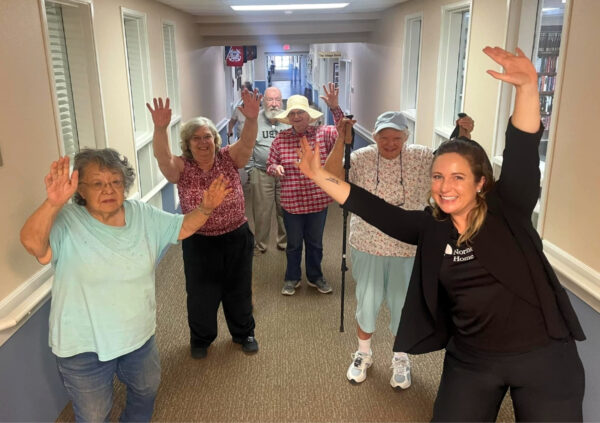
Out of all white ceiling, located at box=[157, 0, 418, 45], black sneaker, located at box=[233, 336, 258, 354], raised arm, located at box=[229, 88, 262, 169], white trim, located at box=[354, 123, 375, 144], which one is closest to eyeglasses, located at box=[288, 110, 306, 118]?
raised arm, located at box=[229, 88, 262, 169]

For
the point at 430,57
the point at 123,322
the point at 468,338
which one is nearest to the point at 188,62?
the point at 430,57

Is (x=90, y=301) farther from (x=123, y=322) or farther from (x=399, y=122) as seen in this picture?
(x=399, y=122)

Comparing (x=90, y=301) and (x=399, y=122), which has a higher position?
(x=399, y=122)

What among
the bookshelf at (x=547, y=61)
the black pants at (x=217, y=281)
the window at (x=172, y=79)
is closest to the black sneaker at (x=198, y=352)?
the black pants at (x=217, y=281)

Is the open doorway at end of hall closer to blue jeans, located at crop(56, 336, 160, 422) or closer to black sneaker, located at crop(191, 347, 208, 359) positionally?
black sneaker, located at crop(191, 347, 208, 359)

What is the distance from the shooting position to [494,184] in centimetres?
157

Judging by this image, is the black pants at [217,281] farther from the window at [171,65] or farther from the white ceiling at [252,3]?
the window at [171,65]

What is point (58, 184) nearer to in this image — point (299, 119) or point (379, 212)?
point (379, 212)

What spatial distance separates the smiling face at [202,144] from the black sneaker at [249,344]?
45.1 inches

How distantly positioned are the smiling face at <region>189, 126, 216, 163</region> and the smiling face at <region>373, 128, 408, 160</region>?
818 millimetres

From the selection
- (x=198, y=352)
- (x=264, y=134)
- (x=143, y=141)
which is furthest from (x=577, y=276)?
(x=143, y=141)

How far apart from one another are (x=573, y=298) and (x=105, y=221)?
200 cm

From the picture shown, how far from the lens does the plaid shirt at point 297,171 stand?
3.28 meters

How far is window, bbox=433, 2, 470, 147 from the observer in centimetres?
425
